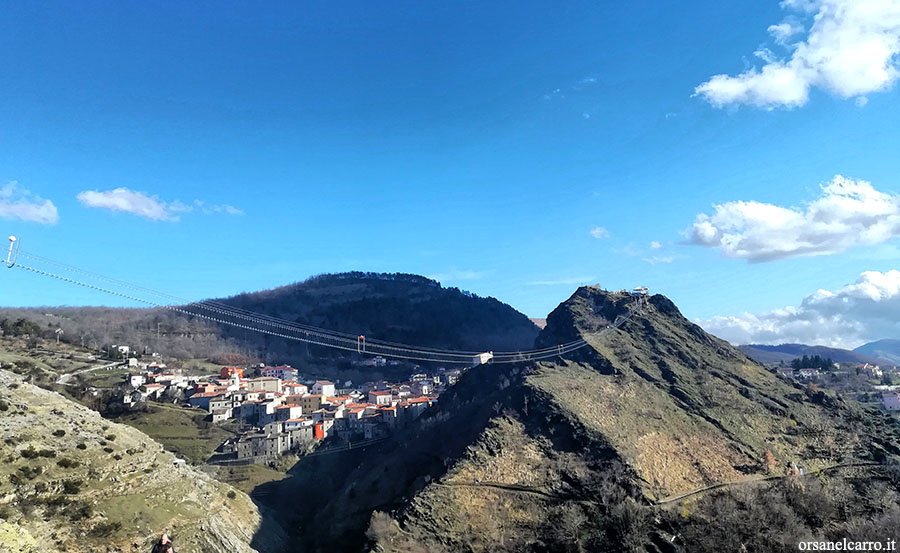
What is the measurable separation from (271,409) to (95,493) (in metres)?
38.0

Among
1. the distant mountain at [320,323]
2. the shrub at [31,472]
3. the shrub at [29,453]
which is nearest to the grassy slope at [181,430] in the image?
the shrub at [29,453]

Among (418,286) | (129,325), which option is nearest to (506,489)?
(129,325)

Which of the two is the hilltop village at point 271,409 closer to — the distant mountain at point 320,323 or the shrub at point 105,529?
the shrub at point 105,529

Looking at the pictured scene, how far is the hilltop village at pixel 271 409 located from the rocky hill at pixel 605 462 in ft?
18.9

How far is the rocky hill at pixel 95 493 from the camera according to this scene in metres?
27.5

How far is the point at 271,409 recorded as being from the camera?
6875 cm

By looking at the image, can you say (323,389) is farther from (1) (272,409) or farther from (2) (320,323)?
(2) (320,323)

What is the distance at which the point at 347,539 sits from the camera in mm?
38750

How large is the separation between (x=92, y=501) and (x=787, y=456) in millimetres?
53715

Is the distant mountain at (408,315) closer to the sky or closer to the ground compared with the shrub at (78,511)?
closer to the sky

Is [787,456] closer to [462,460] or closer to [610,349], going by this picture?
[610,349]

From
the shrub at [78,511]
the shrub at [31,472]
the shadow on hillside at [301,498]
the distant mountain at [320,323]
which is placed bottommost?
the shadow on hillside at [301,498]

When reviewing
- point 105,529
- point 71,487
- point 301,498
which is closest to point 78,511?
point 105,529

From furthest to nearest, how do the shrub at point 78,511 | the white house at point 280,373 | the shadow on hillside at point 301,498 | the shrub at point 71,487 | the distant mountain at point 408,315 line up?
1. the distant mountain at point 408,315
2. the white house at point 280,373
3. the shadow on hillside at point 301,498
4. the shrub at point 71,487
5. the shrub at point 78,511
